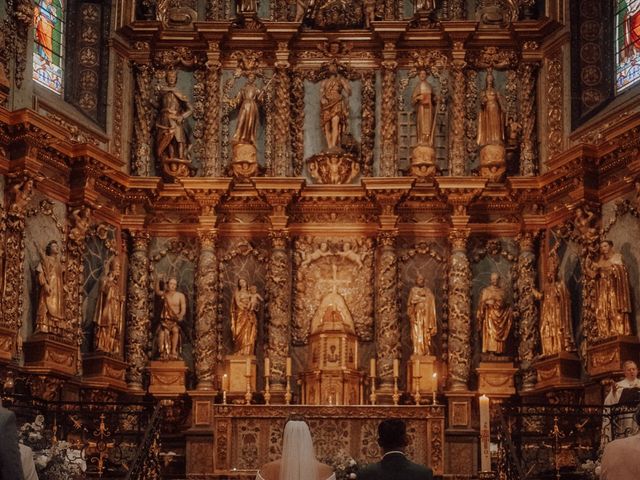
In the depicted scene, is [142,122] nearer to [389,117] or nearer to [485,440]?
[389,117]

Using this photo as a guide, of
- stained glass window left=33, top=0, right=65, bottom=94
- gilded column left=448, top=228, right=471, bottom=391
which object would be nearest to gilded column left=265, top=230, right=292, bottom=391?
gilded column left=448, top=228, right=471, bottom=391

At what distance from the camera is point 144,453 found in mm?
16297

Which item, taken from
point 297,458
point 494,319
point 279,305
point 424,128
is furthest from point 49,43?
point 297,458

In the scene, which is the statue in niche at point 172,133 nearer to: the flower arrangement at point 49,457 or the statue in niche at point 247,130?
the statue in niche at point 247,130

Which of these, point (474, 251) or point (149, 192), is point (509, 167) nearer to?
point (474, 251)

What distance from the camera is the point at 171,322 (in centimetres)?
2477

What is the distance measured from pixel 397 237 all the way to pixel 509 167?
2804 mm

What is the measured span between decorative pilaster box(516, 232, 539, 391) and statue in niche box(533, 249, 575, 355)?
1.81 feet

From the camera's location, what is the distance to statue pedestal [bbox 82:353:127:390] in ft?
75.7

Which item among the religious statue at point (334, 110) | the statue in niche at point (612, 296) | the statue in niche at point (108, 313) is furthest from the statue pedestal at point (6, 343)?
the statue in niche at point (612, 296)

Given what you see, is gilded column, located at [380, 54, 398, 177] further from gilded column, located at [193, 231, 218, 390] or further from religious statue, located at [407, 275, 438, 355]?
gilded column, located at [193, 231, 218, 390]

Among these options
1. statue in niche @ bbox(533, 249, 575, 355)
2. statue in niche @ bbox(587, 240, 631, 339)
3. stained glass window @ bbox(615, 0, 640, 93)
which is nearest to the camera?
statue in niche @ bbox(587, 240, 631, 339)

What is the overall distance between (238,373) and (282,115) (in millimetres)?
5550

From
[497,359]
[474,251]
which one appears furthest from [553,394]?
[474,251]
